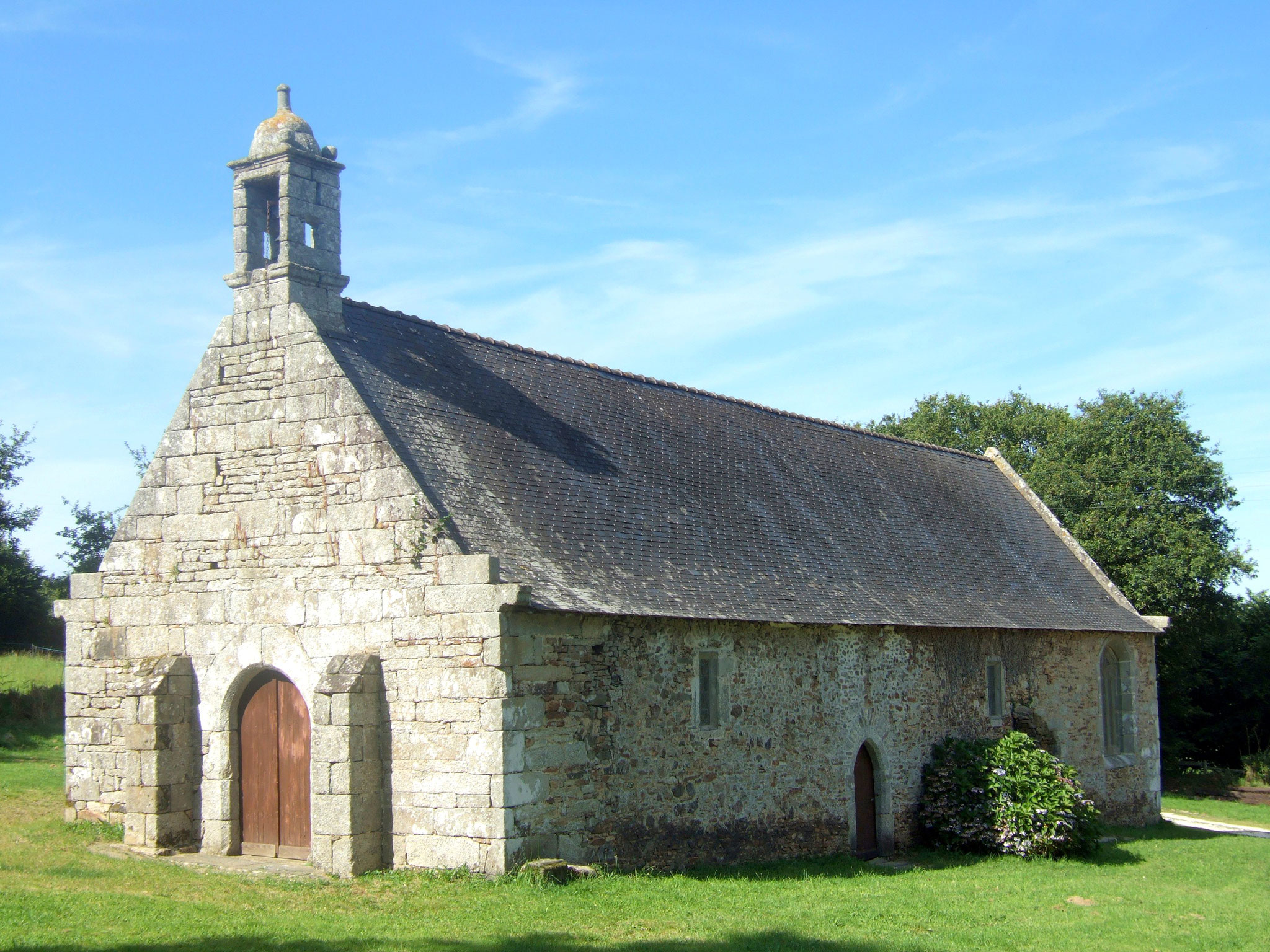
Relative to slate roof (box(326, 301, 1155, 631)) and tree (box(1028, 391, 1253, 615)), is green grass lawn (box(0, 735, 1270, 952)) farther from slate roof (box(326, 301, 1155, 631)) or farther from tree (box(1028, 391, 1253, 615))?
tree (box(1028, 391, 1253, 615))

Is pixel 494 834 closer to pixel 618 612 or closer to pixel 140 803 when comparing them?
pixel 618 612

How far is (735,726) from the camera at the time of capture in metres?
14.6

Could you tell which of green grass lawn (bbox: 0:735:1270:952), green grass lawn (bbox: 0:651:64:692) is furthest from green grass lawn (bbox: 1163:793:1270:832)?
green grass lawn (bbox: 0:651:64:692)

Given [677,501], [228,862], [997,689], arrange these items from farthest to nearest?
[997,689]
[677,501]
[228,862]

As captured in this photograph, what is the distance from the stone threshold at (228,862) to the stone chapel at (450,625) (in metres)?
0.16

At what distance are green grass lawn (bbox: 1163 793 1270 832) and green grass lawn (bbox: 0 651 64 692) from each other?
2461cm

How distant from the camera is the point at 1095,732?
21.9m

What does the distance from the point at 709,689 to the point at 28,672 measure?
1788 centimetres

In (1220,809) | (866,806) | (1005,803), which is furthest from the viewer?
(1220,809)

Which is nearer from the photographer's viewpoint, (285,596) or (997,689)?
(285,596)

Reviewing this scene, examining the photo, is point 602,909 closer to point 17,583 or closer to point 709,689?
point 709,689

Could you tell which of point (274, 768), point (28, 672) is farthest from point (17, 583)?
point (274, 768)

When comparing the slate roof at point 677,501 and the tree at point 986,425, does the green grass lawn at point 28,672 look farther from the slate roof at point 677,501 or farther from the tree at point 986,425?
the tree at point 986,425

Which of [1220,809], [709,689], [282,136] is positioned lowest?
[1220,809]
